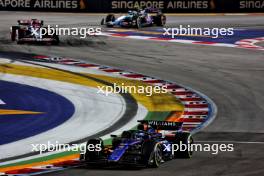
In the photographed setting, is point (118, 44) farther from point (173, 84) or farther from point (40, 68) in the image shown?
point (173, 84)

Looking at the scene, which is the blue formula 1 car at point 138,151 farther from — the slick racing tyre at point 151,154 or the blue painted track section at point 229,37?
the blue painted track section at point 229,37

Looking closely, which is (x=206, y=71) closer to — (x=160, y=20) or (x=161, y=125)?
(x=161, y=125)

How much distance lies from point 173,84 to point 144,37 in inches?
481

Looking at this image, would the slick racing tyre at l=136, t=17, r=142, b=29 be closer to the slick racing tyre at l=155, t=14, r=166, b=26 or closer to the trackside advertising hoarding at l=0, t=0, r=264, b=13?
the slick racing tyre at l=155, t=14, r=166, b=26

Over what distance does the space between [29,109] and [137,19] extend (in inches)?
776

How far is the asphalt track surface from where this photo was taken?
16625 mm

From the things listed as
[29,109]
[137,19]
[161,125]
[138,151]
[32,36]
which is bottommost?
[29,109]

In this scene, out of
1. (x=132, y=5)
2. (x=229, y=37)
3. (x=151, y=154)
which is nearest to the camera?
(x=151, y=154)

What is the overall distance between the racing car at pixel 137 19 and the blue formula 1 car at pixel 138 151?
24.9 metres

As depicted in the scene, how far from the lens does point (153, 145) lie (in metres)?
16.6

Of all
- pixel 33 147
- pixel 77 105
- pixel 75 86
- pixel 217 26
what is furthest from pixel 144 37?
pixel 33 147

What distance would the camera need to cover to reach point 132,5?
48719 millimetres

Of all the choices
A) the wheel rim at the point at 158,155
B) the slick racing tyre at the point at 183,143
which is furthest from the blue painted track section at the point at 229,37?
the wheel rim at the point at 158,155

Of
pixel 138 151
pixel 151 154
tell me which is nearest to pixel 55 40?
pixel 138 151
